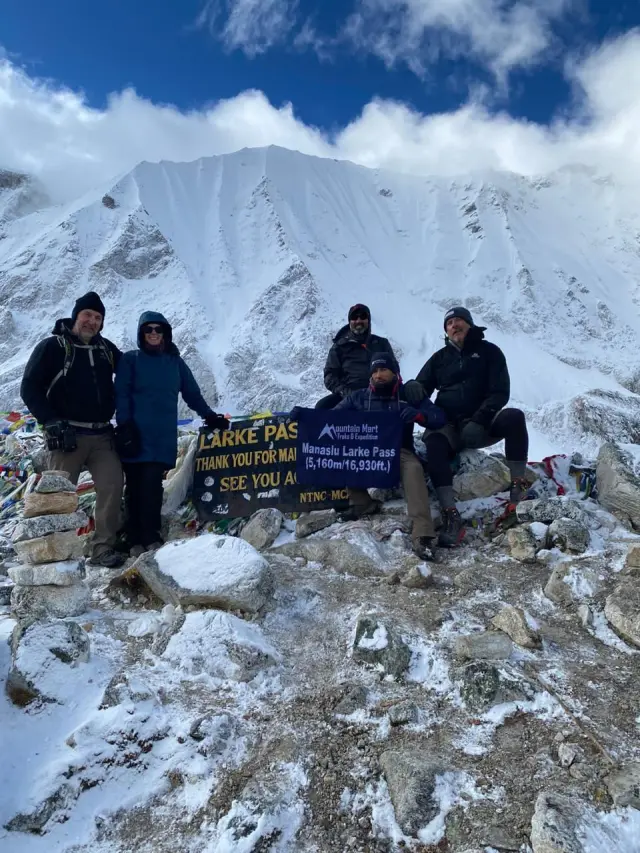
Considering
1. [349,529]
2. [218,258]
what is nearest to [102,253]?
[218,258]

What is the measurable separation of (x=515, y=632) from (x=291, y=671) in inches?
54.7

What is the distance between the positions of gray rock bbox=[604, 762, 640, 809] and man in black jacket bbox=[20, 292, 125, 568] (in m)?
4.01

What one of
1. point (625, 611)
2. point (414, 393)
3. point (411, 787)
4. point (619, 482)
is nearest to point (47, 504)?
point (411, 787)

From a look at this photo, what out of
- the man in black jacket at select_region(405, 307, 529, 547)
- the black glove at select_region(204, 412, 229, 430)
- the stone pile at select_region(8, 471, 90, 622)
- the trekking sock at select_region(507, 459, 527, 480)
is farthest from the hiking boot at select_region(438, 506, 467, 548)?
the stone pile at select_region(8, 471, 90, 622)

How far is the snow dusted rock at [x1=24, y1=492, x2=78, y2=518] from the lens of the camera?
12.8 ft

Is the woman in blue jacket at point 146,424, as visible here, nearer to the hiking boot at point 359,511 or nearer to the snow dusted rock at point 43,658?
the hiking boot at point 359,511

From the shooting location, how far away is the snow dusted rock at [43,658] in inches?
104

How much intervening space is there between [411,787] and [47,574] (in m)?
2.79

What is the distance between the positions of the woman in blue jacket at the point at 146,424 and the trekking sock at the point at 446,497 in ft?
8.93

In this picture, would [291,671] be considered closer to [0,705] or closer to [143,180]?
[0,705]

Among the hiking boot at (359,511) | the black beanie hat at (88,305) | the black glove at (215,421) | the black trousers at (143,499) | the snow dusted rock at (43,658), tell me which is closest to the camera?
the snow dusted rock at (43,658)

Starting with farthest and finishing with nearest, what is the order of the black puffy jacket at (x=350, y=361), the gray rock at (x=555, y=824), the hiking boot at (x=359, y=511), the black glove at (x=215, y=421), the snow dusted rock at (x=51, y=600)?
the black puffy jacket at (x=350, y=361), the black glove at (x=215, y=421), the hiking boot at (x=359, y=511), the snow dusted rock at (x=51, y=600), the gray rock at (x=555, y=824)

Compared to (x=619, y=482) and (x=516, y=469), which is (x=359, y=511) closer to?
(x=516, y=469)

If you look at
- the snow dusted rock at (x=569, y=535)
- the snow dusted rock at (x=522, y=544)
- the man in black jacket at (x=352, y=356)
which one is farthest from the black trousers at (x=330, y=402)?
the snow dusted rock at (x=569, y=535)
